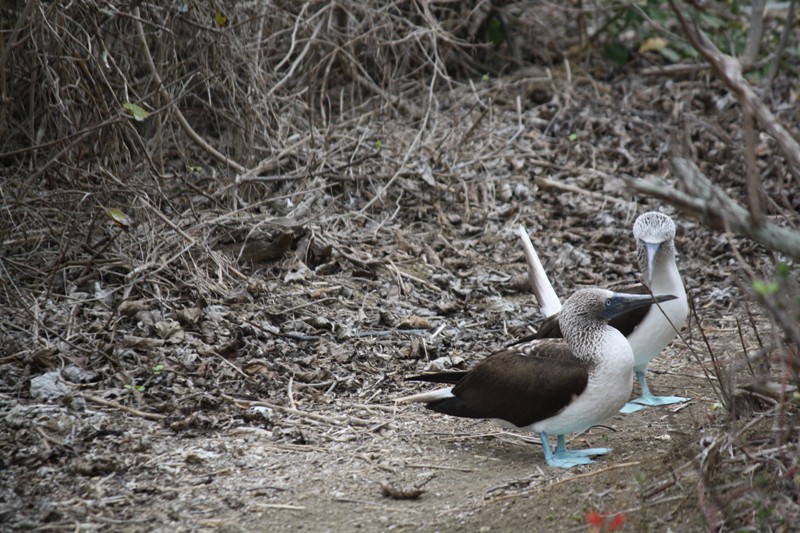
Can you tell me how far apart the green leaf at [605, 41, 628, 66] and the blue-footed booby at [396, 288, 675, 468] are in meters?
6.85

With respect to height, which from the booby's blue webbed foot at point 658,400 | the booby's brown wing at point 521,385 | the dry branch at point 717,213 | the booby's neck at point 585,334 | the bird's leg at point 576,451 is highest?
the dry branch at point 717,213

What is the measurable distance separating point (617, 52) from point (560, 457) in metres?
7.64

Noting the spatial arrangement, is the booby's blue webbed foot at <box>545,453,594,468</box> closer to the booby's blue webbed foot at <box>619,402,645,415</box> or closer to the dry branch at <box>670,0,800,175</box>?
the booby's blue webbed foot at <box>619,402,645,415</box>

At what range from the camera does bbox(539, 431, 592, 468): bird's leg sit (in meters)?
4.86

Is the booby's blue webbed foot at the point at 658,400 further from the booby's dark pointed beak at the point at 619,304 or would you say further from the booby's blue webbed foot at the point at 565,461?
the booby's blue webbed foot at the point at 565,461

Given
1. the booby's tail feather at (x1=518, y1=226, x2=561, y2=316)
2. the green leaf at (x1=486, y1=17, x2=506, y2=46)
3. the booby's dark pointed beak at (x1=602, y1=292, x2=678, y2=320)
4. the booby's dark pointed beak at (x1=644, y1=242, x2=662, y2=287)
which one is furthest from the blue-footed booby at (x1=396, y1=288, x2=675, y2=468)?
the green leaf at (x1=486, y1=17, x2=506, y2=46)

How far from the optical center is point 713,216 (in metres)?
3.08

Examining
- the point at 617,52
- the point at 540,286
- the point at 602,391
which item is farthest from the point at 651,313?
the point at 617,52

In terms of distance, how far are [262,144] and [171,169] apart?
2.77 ft

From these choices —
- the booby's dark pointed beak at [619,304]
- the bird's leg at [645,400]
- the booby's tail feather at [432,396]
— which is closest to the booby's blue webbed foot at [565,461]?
the booby's tail feather at [432,396]

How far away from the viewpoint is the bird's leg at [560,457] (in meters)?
4.86

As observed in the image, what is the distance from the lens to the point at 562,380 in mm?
4906

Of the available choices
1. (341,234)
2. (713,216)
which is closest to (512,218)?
(341,234)

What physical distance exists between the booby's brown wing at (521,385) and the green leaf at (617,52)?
7115 millimetres
